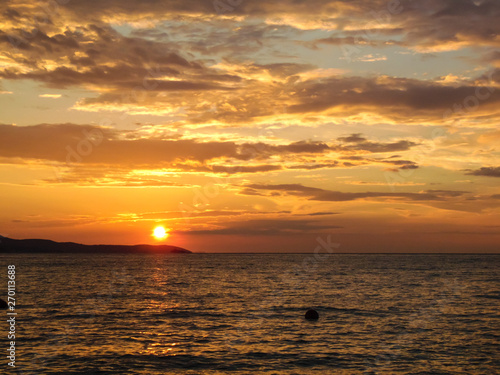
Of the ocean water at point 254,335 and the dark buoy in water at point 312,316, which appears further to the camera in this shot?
the dark buoy in water at point 312,316

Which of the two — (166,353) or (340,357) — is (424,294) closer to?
(340,357)

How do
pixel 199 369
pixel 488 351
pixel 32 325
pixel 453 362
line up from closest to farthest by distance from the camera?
pixel 199 369 < pixel 453 362 < pixel 488 351 < pixel 32 325

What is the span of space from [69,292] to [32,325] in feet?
109

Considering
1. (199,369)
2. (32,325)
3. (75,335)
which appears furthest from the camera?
(32,325)

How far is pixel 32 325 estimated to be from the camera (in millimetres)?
42750

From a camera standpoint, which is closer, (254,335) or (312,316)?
(254,335)

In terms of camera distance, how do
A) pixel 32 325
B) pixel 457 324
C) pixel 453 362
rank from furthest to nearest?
pixel 457 324 → pixel 32 325 → pixel 453 362

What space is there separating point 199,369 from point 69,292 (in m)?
52.4

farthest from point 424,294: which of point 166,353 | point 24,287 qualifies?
point 24,287

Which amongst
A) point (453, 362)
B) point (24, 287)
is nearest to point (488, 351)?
point (453, 362)

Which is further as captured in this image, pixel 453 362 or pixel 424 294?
pixel 424 294

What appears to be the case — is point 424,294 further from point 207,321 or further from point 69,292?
point 69,292

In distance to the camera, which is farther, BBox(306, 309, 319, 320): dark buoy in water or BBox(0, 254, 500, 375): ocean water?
BBox(306, 309, 319, 320): dark buoy in water

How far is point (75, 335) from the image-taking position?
38719 mm
